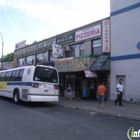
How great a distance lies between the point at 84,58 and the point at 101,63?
1.60 meters

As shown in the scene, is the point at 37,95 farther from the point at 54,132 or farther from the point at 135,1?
the point at 135,1

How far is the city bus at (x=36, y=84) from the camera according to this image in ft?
40.2

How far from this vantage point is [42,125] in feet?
24.1

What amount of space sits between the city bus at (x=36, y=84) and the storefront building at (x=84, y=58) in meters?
3.36

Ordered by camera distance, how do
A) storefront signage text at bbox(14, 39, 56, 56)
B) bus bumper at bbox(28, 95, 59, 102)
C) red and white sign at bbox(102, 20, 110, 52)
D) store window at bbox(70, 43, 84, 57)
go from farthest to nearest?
storefront signage text at bbox(14, 39, 56, 56) < store window at bbox(70, 43, 84, 57) < red and white sign at bbox(102, 20, 110, 52) < bus bumper at bbox(28, 95, 59, 102)

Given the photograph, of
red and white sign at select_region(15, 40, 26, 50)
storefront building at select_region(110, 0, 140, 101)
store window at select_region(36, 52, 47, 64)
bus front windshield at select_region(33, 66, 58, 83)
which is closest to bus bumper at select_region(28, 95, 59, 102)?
bus front windshield at select_region(33, 66, 58, 83)

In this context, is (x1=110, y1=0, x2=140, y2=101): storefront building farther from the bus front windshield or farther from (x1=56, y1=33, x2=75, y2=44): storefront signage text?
the bus front windshield

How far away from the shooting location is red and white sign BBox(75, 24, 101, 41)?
1677cm

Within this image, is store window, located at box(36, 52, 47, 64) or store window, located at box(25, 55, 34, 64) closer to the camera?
store window, located at box(36, 52, 47, 64)

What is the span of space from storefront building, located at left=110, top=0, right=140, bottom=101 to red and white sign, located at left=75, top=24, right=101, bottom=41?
1450mm

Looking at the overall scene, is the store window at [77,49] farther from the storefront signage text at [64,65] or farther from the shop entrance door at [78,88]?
the shop entrance door at [78,88]

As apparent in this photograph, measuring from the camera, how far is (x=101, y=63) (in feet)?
49.4

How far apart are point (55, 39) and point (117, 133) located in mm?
16924

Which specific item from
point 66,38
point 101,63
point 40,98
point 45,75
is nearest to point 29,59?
point 66,38
